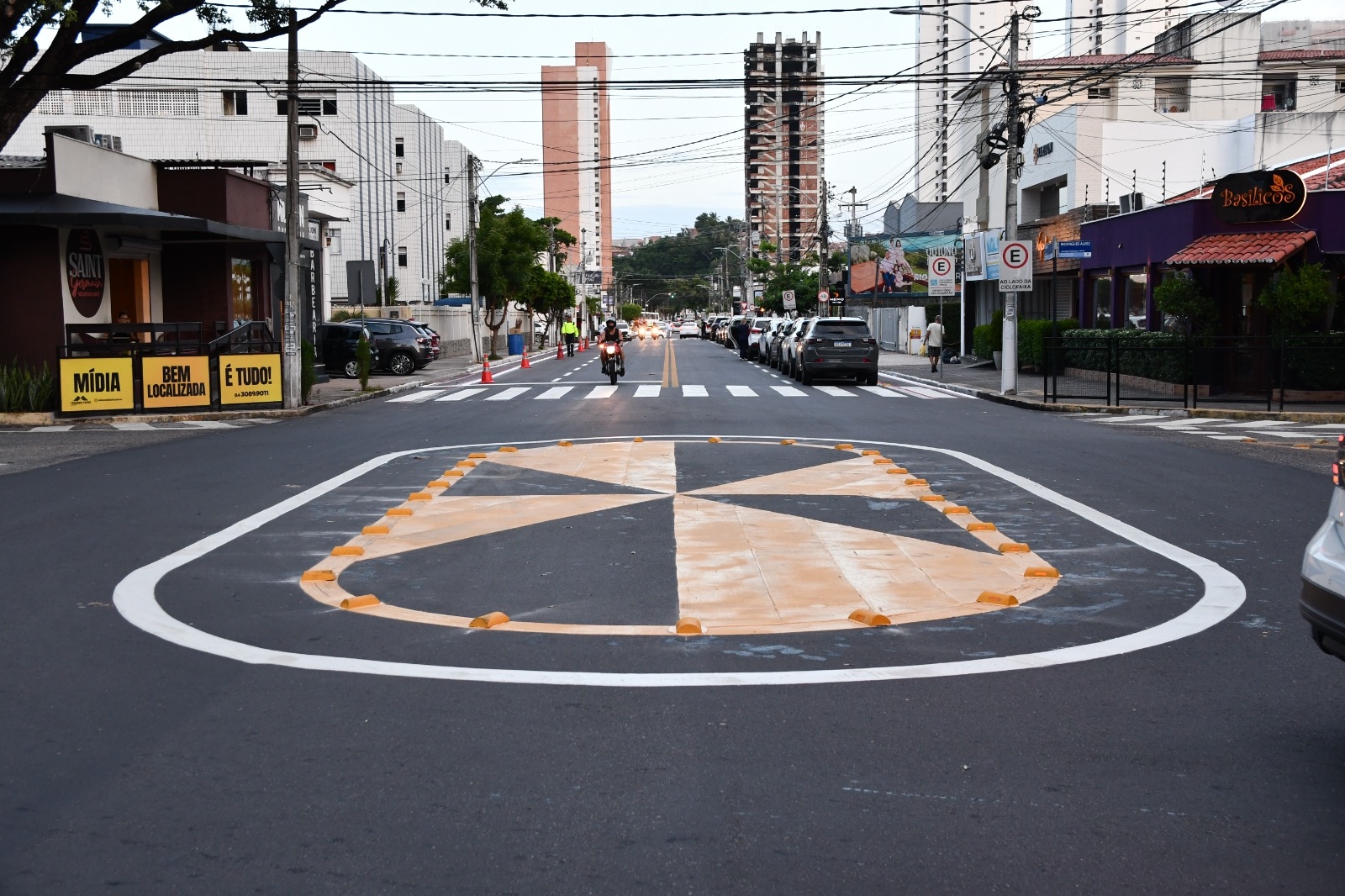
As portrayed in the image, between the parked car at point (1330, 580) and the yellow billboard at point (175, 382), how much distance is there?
23041 millimetres

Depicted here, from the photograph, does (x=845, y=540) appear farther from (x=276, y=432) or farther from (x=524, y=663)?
(x=276, y=432)

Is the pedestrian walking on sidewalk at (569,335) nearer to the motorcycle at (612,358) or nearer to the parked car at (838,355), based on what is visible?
the motorcycle at (612,358)

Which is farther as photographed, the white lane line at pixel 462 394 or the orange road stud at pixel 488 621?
the white lane line at pixel 462 394

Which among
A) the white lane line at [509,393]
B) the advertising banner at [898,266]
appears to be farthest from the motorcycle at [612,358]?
the advertising banner at [898,266]

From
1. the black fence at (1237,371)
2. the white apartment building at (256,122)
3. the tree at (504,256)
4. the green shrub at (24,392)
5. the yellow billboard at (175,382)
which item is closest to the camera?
the green shrub at (24,392)

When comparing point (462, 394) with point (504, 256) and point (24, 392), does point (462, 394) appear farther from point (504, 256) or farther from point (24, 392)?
point (504, 256)

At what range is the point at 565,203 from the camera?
195 m

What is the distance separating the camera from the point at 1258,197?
2805 centimetres

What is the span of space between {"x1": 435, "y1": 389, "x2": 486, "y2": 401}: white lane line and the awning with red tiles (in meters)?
15.6

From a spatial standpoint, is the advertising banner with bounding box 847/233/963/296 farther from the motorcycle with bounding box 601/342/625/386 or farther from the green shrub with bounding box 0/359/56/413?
the green shrub with bounding box 0/359/56/413

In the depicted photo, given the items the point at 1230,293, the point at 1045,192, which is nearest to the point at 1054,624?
the point at 1230,293

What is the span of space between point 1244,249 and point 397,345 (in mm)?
25054

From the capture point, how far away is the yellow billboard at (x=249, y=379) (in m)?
26.1

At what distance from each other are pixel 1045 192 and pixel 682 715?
51.7m
